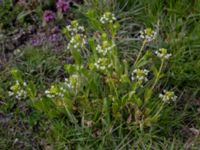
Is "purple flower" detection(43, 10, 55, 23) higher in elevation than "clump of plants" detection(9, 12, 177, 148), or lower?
higher

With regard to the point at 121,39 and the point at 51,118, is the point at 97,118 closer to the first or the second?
the point at 51,118

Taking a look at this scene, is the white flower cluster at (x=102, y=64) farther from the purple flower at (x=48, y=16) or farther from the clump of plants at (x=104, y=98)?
the purple flower at (x=48, y=16)

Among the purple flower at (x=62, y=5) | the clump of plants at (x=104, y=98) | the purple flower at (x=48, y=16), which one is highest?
the purple flower at (x=62, y=5)

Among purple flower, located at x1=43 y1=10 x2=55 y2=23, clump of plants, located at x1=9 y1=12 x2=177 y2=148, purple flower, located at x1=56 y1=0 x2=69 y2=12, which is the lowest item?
clump of plants, located at x1=9 y1=12 x2=177 y2=148

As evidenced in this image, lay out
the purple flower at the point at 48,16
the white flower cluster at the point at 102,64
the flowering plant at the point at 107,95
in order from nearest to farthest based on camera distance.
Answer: the white flower cluster at the point at 102,64
the flowering plant at the point at 107,95
the purple flower at the point at 48,16

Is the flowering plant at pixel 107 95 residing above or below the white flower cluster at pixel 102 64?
below

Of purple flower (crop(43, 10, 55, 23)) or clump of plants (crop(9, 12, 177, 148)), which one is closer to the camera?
clump of plants (crop(9, 12, 177, 148))

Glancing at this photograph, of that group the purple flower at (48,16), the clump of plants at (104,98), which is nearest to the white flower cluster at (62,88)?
the clump of plants at (104,98)

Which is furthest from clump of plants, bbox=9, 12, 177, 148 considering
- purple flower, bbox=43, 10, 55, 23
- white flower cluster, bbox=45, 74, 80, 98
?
purple flower, bbox=43, 10, 55, 23

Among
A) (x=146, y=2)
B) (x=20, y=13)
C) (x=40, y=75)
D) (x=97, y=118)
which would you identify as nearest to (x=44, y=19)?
(x=20, y=13)

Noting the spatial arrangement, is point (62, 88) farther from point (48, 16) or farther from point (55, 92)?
point (48, 16)

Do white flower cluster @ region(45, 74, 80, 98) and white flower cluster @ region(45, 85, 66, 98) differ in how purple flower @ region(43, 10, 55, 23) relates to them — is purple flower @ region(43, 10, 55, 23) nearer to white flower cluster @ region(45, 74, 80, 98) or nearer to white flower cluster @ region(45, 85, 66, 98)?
white flower cluster @ region(45, 74, 80, 98)

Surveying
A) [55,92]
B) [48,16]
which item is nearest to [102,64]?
[55,92]
